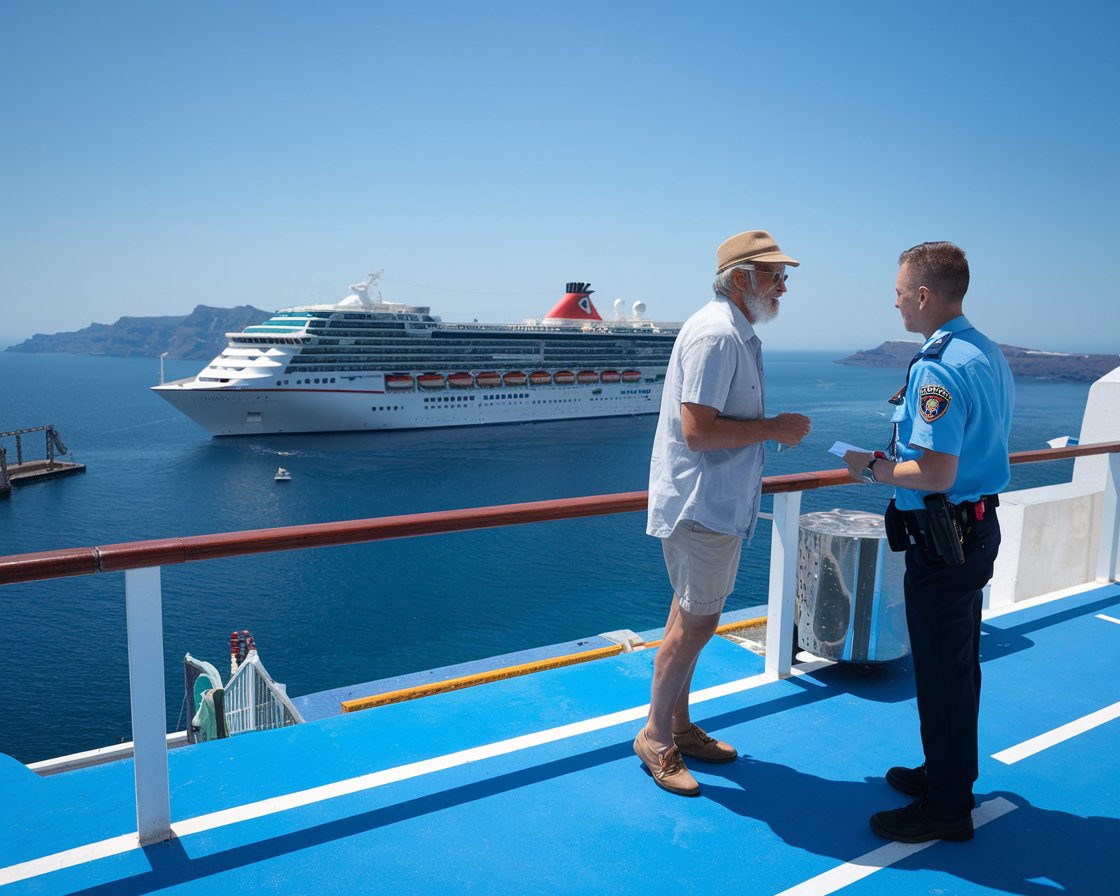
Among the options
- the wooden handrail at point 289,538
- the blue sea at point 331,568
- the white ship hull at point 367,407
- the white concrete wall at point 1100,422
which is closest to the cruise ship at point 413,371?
the white ship hull at point 367,407

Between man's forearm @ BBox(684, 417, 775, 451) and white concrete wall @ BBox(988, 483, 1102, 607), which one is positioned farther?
white concrete wall @ BBox(988, 483, 1102, 607)

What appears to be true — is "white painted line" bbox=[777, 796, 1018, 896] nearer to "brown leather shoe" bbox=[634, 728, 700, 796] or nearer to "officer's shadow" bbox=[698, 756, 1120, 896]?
"officer's shadow" bbox=[698, 756, 1120, 896]

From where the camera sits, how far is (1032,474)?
2769 centimetres

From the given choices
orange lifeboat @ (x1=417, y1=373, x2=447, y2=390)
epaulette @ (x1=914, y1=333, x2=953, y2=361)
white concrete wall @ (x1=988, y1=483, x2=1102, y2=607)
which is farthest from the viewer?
orange lifeboat @ (x1=417, y1=373, x2=447, y2=390)

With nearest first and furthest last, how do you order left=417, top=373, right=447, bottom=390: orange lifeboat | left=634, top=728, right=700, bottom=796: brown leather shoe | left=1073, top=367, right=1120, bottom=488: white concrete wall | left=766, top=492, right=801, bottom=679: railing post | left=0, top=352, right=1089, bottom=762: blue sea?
left=634, top=728, right=700, bottom=796: brown leather shoe, left=766, top=492, right=801, bottom=679: railing post, left=1073, top=367, right=1120, bottom=488: white concrete wall, left=0, top=352, right=1089, bottom=762: blue sea, left=417, top=373, right=447, bottom=390: orange lifeboat

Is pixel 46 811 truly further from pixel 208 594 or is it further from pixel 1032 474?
pixel 1032 474

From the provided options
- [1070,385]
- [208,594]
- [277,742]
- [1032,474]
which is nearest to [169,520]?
[208,594]

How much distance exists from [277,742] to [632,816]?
0.86 meters

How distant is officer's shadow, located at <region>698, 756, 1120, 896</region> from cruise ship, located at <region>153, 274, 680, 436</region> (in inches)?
1359

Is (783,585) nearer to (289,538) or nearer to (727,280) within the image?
(727,280)

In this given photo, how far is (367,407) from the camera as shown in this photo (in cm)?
3606

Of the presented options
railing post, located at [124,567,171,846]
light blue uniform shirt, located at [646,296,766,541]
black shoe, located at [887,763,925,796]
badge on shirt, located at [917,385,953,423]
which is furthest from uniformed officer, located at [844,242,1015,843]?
railing post, located at [124,567,171,846]

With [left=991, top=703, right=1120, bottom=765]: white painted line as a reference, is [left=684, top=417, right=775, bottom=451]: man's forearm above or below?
above

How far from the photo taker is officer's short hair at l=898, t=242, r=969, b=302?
1.56 meters
